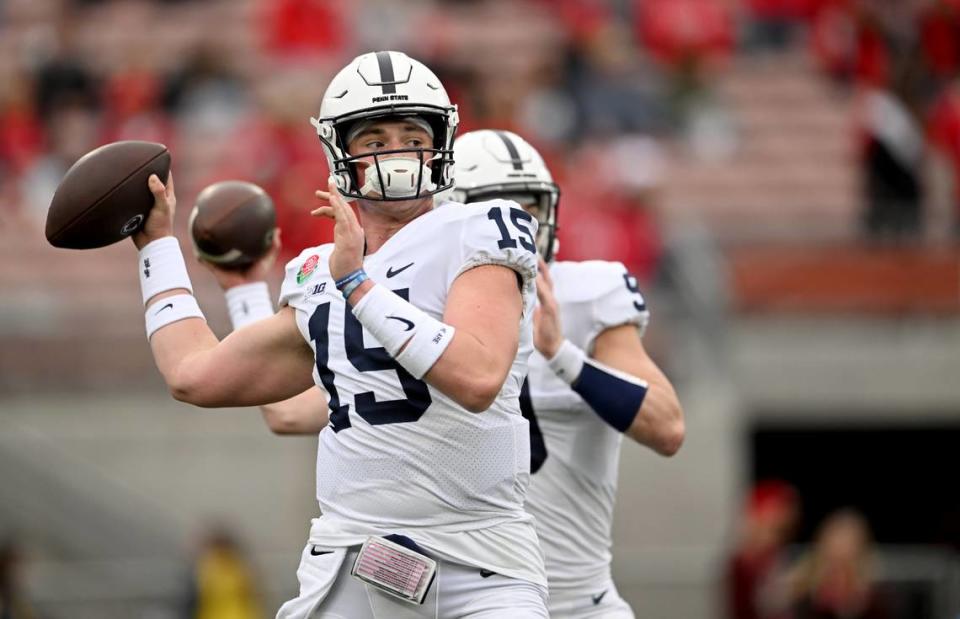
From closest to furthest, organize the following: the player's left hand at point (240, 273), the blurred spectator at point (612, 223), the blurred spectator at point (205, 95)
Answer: the player's left hand at point (240, 273) < the blurred spectator at point (612, 223) < the blurred spectator at point (205, 95)

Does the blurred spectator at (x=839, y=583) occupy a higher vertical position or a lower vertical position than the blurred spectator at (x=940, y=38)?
lower

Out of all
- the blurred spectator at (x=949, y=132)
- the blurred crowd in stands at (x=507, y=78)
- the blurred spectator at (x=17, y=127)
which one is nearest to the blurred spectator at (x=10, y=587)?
the blurred crowd in stands at (x=507, y=78)

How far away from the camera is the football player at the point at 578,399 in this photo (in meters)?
5.07

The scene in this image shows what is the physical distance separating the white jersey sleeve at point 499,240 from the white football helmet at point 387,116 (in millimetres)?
144

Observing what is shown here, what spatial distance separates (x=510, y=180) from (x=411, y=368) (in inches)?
50.4

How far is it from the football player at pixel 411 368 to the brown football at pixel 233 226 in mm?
805

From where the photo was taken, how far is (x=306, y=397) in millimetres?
5219

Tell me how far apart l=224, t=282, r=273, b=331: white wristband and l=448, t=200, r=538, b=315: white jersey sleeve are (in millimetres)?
1109

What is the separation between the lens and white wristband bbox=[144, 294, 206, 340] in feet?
15.5

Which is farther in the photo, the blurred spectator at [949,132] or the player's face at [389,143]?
the blurred spectator at [949,132]

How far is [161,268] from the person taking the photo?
478cm

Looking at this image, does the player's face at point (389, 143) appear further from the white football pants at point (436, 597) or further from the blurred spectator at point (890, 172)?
the blurred spectator at point (890, 172)

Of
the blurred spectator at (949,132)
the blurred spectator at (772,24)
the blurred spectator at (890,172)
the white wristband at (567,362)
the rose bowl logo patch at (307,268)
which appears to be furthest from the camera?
the blurred spectator at (772,24)

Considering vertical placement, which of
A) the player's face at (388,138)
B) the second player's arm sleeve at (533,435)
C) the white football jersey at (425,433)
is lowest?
the second player's arm sleeve at (533,435)
